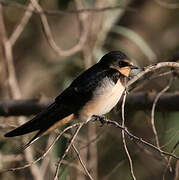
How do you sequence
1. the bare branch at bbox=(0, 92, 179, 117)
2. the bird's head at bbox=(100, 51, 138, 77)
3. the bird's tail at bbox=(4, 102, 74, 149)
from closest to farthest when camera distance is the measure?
1. the bird's tail at bbox=(4, 102, 74, 149)
2. the bird's head at bbox=(100, 51, 138, 77)
3. the bare branch at bbox=(0, 92, 179, 117)

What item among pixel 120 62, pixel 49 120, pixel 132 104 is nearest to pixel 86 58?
pixel 132 104

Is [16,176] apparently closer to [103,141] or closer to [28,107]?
[103,141]

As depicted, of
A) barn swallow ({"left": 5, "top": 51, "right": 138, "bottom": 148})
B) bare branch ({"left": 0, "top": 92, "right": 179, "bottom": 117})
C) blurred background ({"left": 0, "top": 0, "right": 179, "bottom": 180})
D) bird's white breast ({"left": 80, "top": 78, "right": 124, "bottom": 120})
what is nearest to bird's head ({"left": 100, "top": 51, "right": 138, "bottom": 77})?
barn swallow ({"left": 5, "top": 51, "right": 138, "bottom": 148})

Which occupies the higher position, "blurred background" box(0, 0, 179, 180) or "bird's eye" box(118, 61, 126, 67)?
"blurred background" box(0, 0, 179, 180)

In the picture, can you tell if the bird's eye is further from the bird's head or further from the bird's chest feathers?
the bird's chest feathers

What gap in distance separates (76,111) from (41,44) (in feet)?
10.2

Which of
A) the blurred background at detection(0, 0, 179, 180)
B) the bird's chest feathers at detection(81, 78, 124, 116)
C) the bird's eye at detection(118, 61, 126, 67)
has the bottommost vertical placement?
the bird's chest feathers at detection(81, 78, 124, 116)

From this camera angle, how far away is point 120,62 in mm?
2955

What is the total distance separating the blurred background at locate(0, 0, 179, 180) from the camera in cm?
406

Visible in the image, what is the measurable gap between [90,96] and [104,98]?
13cm

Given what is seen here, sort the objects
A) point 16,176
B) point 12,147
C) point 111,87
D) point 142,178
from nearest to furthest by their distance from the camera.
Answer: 1. point 111,87
2. point 12,147
3. point 16,176
4. point 142,178

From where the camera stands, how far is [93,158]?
→ 12.6 feet

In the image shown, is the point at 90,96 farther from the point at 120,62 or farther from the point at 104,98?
the point at 120,62

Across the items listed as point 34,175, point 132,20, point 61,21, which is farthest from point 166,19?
point 34,175
